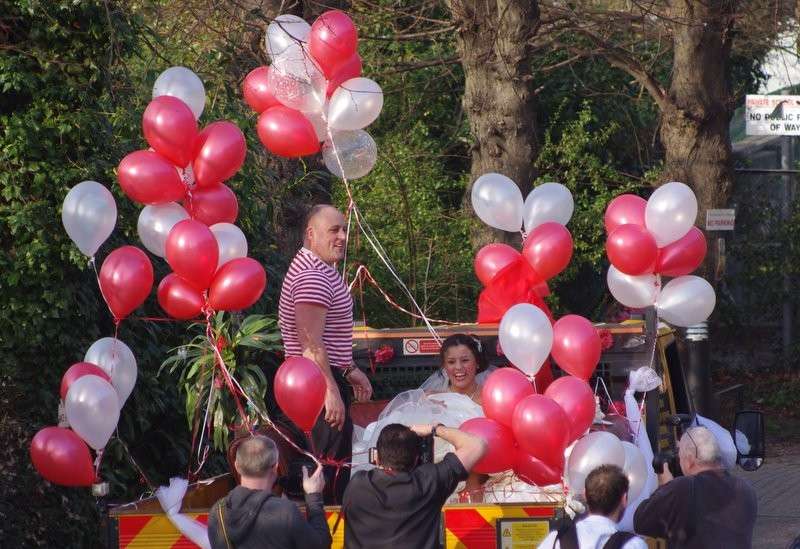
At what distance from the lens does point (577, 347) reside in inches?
238

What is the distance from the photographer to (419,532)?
4992 mm

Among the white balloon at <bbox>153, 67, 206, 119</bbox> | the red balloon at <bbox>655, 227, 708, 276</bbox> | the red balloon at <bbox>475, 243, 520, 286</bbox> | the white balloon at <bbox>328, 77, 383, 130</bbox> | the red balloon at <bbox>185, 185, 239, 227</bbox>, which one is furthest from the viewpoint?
the red balloon at <bbox>475, 243, 520, 286</bbox>

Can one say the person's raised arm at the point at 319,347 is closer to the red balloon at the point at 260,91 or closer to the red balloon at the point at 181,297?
the red balloon at the point at 181,297

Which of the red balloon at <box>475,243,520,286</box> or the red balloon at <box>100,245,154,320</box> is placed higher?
the red balloon at <box>100,245,154,320</box>

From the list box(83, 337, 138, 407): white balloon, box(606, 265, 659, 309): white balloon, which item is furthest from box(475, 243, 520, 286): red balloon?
box(83, 337, 138, 407): white balloon

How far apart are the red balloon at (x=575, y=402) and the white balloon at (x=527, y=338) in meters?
0.24

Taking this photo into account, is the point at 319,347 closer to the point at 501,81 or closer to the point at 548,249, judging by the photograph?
the point at 548,249

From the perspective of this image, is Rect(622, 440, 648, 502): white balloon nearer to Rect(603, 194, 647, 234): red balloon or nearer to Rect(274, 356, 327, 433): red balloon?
Rect(274, 356, 327, 433): red balloon

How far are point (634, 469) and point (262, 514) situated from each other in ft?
5.84

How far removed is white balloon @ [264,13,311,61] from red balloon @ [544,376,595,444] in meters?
2.36

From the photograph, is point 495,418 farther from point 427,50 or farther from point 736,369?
point 736,369

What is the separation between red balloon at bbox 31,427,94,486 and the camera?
583 cm

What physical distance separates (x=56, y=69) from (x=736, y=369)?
44.6ft

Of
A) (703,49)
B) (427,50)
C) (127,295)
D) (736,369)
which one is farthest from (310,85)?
(736,369)
